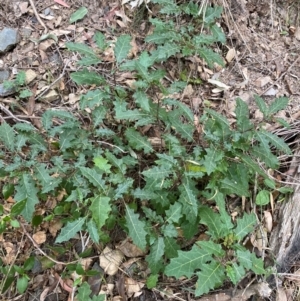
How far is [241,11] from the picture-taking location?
11.1 ft

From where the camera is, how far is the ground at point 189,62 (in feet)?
10.0

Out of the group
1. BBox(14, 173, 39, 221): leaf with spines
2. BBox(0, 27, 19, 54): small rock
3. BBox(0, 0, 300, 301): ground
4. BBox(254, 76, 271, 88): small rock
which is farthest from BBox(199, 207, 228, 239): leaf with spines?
BBox(0, 27, 19, 54): small rock

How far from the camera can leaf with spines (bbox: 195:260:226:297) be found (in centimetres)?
228

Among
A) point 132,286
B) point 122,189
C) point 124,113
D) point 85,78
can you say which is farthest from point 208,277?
point 85,78

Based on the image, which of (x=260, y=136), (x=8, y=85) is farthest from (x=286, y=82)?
(x=8, y=85)

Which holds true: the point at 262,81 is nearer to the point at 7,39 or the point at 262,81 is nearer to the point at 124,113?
the point at 124,113

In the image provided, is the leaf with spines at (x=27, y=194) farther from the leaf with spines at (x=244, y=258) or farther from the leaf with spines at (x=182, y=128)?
the leaf with spines at (x=244, y=258)

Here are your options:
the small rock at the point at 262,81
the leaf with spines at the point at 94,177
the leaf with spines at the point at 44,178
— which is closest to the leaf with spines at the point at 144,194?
the leaf with spines at the point at 94,177

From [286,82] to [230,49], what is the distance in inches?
19.1

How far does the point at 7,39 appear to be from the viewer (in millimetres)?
3090

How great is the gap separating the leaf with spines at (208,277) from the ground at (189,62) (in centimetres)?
112

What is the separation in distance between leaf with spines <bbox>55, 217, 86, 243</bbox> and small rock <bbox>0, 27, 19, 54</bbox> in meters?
1.44

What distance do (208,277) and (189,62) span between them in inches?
61.4

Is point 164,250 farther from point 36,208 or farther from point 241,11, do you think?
point 241,11
